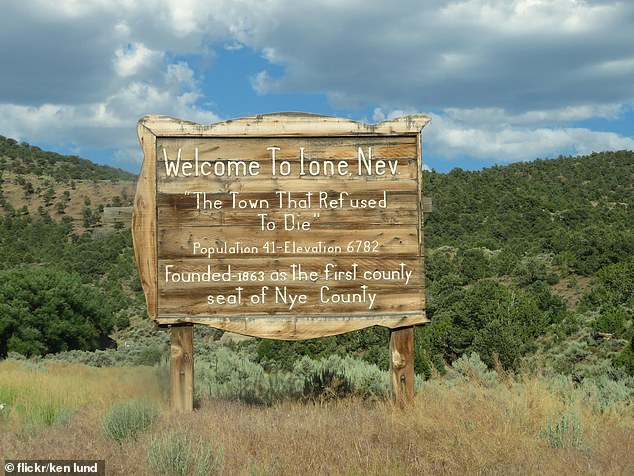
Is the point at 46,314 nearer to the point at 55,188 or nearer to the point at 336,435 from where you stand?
the point at 336,435

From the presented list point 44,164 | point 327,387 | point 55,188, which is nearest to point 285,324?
point 327,387

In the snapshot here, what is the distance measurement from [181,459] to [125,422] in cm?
123

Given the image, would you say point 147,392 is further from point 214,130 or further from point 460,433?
point 460,433

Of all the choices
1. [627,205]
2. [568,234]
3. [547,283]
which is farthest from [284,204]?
[627,205]

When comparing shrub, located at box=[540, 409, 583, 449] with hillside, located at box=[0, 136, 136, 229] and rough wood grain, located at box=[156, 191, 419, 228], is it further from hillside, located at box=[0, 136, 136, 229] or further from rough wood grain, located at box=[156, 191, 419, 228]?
hillside, located at box=[0, 136, 136, 229]

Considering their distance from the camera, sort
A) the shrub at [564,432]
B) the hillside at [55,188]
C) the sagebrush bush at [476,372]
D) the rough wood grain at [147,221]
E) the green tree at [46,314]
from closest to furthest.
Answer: the shrub at [564,432] < the rough wood grain at [147,221] < the sagebrush bush at [476,372] < the green tree at [46,314] < the hillside at [55,188]

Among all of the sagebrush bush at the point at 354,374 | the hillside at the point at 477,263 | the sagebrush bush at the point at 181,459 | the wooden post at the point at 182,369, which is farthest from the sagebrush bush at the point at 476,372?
the sagebrush bush at the point at 181,459

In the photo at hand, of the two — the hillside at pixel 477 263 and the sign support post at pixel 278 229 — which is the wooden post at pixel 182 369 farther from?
the hillside at pixel 477 263

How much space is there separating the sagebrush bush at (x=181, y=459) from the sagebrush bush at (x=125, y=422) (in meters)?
0.80

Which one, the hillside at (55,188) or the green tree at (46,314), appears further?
the hillside at (55,188)

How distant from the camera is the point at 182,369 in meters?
7.14

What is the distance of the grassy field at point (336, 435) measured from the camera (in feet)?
15.3

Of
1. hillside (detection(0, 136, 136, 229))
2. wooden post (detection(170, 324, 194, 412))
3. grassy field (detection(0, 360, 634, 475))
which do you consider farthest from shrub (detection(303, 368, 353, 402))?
hillside (detection(0, 136, 136, 229))

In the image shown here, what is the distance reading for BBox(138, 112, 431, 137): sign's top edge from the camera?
7.21 meters
